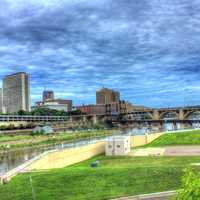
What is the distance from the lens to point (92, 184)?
79.9 feet

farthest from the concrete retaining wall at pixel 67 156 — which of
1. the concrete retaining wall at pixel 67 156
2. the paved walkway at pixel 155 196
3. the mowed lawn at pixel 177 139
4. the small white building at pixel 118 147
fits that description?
the mowed lawn at pixel 177 139

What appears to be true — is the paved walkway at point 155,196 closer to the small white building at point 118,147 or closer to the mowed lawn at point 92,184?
the mowed lawn at point 92,184

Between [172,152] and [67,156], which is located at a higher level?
[67,156]

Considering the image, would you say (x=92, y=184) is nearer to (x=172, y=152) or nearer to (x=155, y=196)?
(x=155, y=196)

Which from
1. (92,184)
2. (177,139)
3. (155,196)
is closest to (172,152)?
(177,139)

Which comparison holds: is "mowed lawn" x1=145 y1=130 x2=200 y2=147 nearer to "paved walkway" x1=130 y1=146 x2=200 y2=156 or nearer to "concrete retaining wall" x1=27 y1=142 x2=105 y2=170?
"paved walkway" x1=130 y1=146 x2=200 y2=156

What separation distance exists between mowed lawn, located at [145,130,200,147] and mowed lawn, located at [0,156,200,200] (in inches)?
1455

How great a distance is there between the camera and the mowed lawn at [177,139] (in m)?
62.8

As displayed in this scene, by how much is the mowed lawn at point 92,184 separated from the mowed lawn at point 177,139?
3696 cm

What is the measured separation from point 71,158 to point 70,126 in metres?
128

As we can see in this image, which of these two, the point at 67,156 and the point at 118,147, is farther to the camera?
the point at 118,147

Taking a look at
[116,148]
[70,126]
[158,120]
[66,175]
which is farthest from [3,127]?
[66,175]

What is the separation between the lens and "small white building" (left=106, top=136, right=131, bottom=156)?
5194cm

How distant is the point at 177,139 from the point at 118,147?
58.7 feet
